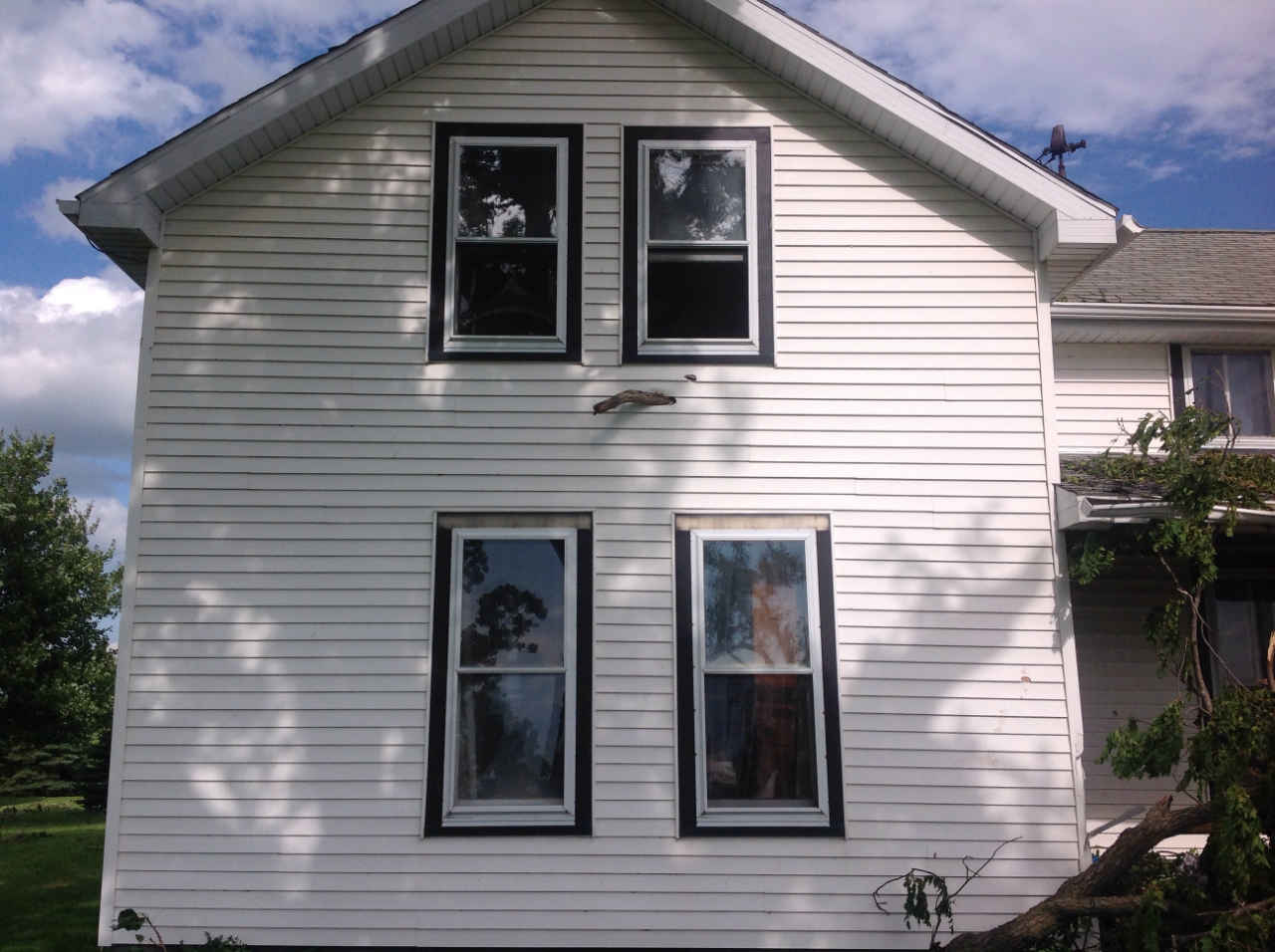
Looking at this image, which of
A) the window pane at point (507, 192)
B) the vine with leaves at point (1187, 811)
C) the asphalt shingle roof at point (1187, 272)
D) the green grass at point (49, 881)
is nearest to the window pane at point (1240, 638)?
the vine with leaves at point (1187, 811)

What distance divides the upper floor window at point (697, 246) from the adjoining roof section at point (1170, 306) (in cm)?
333

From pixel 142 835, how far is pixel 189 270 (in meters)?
3.93

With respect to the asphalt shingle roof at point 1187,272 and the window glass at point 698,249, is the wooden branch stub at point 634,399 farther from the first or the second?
the asphalt shingle roof at point 1187,272

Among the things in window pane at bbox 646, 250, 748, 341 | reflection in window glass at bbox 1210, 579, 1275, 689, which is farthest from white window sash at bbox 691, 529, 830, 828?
reflection in window glass at bbox 1210, 579, 1275, 689

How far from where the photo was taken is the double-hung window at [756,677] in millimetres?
6211

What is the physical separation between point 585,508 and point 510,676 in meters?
1.26

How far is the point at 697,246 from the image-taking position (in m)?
7.02

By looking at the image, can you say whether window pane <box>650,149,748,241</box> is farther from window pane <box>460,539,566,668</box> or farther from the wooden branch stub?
window pane <box>460,539,566,668</box>

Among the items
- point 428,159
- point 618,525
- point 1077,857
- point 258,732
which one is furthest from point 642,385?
point 1077,857

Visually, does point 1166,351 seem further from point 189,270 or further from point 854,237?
point 189,270

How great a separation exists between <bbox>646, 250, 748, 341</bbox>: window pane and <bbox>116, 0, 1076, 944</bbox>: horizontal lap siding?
305 millimetres

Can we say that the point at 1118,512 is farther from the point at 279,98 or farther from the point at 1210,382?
the point at 279,98

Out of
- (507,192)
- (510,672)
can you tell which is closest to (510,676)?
(510,672)

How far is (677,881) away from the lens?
6.10 meters
